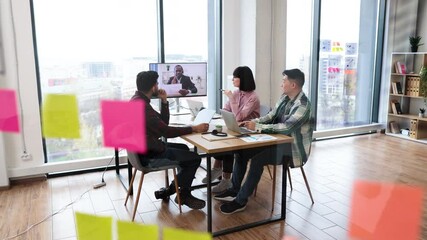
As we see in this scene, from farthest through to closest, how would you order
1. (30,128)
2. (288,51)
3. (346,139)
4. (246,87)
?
(346,139)
(288,51)
(246,87)
(30,128)

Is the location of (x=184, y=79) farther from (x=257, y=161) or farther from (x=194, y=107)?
(x=257, y=161)

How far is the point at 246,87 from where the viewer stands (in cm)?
290

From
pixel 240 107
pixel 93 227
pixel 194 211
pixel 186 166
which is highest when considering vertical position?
pixel 93 227

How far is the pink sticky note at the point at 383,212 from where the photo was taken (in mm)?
322

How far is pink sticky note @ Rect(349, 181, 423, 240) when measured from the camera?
0.32m

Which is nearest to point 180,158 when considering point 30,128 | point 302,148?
point 302,148

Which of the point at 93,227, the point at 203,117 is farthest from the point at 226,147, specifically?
the point at 93,227

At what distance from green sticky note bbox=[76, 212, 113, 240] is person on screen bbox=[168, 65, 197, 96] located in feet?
8.28

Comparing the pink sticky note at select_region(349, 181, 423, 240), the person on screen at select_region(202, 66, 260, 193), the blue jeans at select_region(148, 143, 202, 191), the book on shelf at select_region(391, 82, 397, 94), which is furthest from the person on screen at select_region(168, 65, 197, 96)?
the book on shelf at select_region(391, 82, 397, 94)

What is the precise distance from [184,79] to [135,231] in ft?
8.69

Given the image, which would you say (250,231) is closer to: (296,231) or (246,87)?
(296,231)

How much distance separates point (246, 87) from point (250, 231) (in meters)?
1.22

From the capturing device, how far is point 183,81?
296 cm

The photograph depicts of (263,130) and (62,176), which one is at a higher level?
(263,130)
